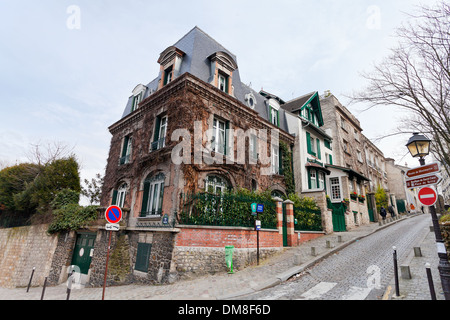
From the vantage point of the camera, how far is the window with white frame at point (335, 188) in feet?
58.7

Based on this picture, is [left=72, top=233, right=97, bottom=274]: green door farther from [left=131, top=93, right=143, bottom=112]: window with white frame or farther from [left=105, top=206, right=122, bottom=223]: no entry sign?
[left=131, top=93, right=143, bottom=112]: window with white frame

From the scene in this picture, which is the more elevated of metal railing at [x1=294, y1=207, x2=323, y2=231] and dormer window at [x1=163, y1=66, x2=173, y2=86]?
dormer window at [x1=163, y1=66, x2=173, y2=86]

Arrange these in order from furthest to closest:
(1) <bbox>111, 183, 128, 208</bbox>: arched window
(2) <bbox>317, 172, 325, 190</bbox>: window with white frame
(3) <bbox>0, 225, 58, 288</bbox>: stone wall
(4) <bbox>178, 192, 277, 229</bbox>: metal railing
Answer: (2) <bbox>317, 172, 325, 190</bbox>: window with white frame → (3) <bbox>0, 225, 58, 288</bbox>: stone wall → (1) <bbox>111, 183, 128, 208</bbox>: arched window → (4) <bbox>178, 192, 277, 229</bbox>: metal railing

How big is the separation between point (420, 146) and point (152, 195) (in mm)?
10014

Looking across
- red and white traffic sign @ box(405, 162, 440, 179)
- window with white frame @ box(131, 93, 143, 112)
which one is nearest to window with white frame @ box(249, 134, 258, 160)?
window with white frame @ box(131, 93, 143, 112)

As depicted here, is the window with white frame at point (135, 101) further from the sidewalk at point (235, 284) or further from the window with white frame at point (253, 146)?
the sidewalk at point (235, 284)

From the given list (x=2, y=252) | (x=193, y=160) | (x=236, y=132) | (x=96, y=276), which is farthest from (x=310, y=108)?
(x=2, y=252)

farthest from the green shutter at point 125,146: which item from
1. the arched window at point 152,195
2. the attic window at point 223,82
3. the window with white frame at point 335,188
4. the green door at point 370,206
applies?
the green door at point 370,206

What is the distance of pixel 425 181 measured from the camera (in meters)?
4.95

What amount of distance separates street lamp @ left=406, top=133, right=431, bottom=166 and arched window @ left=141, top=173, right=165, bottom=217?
353 inches

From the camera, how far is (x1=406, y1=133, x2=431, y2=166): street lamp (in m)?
5.48

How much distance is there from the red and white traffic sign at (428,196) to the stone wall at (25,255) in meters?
16.5
